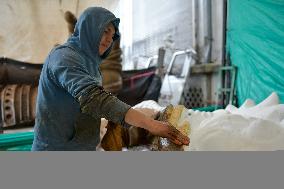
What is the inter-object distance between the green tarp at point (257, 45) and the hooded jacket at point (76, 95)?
93 cm

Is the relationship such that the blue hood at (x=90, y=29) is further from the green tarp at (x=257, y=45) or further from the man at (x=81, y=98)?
the green tarp at (x=257, y=45)


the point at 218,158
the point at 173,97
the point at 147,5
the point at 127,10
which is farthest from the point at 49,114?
the point at 173,97

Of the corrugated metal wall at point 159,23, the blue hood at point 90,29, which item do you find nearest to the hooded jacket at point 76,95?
the blue hood at point 90,29

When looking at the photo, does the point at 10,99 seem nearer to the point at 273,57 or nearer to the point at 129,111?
the point at 129,111

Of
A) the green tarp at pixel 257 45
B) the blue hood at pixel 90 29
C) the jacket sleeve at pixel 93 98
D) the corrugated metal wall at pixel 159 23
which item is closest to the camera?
the jacket sleeve at pixel 93 98

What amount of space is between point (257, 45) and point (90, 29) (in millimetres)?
1060

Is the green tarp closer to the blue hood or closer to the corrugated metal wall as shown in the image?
the corrugated metal wall

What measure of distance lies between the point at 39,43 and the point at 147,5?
0.66m

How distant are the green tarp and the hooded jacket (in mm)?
934

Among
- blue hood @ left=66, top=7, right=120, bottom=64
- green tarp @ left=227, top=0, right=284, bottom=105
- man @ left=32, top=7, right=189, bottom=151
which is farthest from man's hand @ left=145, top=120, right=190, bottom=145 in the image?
green tarp @ left=227, top=0, right=284, bottom=105

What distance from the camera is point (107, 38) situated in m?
0.74

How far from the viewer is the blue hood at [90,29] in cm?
67

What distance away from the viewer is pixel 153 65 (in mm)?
2150

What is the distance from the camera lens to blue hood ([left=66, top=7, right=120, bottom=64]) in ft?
2.20
